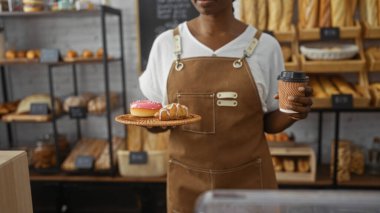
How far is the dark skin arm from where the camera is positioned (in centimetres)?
103

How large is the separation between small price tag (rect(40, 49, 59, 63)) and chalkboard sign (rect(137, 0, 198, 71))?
0.67m

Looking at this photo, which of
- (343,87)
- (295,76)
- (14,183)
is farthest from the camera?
(343,87)

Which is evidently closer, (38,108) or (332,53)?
(332,53)

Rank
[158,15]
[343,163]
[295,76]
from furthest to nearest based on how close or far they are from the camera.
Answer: [158,15], [343,163], [295,76]

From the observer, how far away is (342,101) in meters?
2.19

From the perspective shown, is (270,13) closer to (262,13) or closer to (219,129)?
(262,13)

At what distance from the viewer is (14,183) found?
0.81 m

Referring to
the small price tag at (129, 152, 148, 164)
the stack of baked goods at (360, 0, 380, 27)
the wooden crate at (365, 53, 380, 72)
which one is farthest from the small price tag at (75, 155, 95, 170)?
the stack of baked goods at (360, 0, 380, 27)

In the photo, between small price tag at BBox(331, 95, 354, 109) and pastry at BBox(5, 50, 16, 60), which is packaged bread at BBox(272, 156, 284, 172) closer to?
small price tag at BBox(331, 95, 354, 109)

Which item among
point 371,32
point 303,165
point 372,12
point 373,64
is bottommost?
point 303,165

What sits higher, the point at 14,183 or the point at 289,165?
the point at 14,183

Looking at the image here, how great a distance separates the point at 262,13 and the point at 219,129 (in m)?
1.34

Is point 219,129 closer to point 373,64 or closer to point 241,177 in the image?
point 241,177

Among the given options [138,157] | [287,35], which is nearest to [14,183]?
[138,157]
